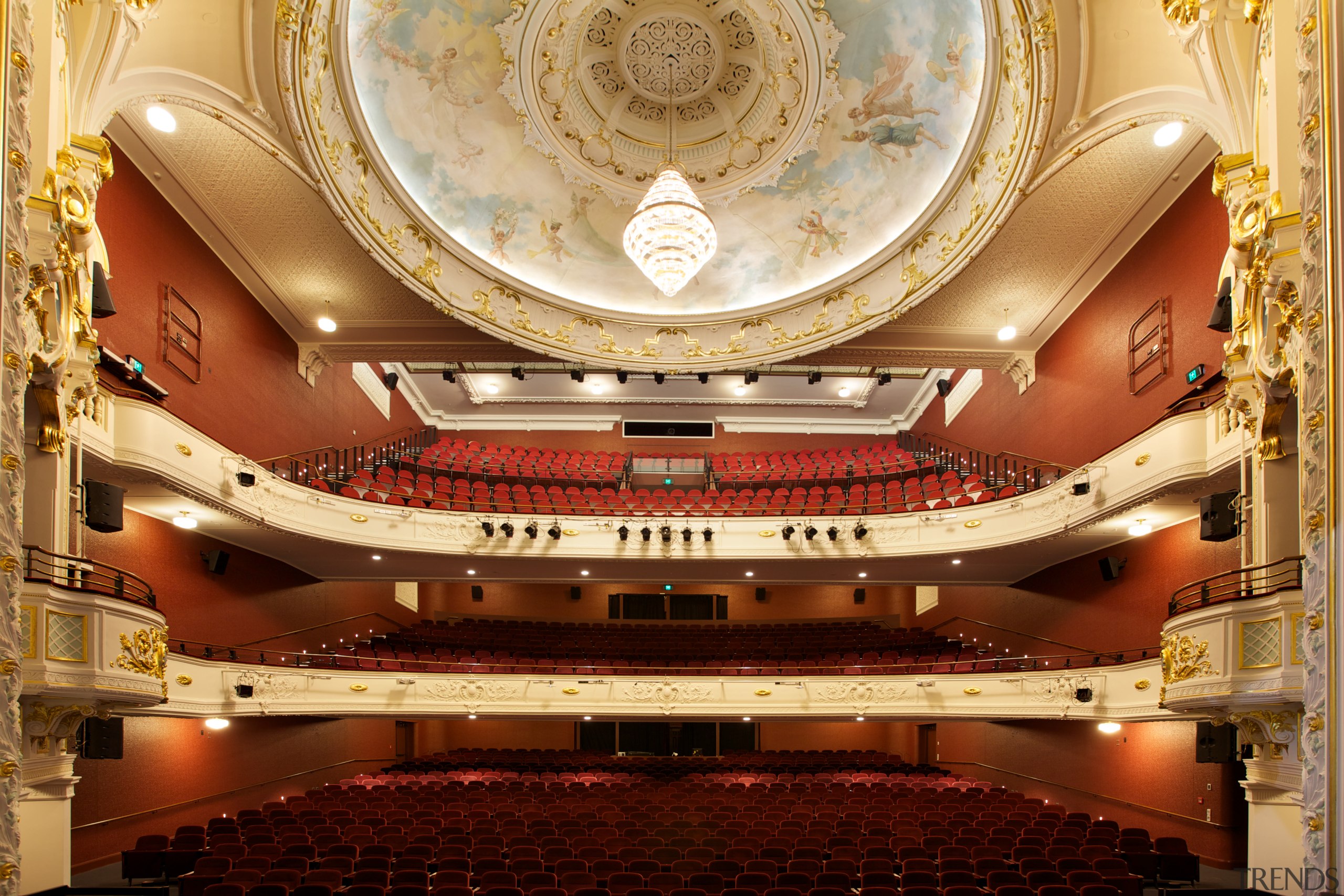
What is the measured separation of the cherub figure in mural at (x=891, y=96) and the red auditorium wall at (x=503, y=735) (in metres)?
14.4

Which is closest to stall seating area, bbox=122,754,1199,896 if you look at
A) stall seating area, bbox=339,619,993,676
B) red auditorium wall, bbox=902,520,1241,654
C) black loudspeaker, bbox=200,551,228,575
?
stall seating area, bbox=339,619,993,676

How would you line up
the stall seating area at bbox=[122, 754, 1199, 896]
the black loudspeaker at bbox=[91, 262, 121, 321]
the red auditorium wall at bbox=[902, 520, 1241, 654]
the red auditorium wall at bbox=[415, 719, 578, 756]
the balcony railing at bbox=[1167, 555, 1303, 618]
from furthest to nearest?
1. the red auditorium wall at bbox=[415, 719, 578, 756]
2. the red auditorium wall at bbox=[902, 520, 1241, 654]
3. the black loudspeaker at bbox=[91, 262, 121, 321]
4. the stall seating area at bbox=[122, 754, 1199, 896]
5. the balcony railing at bbox=[1167, 555, 1303, 618]

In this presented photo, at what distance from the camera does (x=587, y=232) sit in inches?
661

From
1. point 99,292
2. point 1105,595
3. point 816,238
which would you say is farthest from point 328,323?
point 1105,595

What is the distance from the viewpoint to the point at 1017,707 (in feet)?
42.8

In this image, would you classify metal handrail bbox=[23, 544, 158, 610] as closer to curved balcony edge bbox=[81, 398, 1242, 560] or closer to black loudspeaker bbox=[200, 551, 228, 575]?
curved balcony edge bbox=[81, 398, 1242, 560]

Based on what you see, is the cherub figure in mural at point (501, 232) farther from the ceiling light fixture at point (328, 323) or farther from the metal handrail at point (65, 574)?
the metal handrail at point (65, 574)

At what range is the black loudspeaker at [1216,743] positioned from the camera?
8.38 meters

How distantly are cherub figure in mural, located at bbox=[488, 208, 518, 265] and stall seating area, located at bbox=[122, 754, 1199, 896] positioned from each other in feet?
30.2

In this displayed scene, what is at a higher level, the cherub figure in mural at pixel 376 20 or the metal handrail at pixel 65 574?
the cherub figure in mural at pixel 376 20

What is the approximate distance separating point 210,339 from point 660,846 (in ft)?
32.0

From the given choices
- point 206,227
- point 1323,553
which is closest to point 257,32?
point 206,227

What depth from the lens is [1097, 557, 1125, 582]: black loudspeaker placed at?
1312cm

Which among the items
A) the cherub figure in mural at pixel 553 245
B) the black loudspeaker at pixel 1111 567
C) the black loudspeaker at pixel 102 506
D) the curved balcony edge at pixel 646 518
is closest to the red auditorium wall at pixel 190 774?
the curved balcony edge at pixel 646 518
